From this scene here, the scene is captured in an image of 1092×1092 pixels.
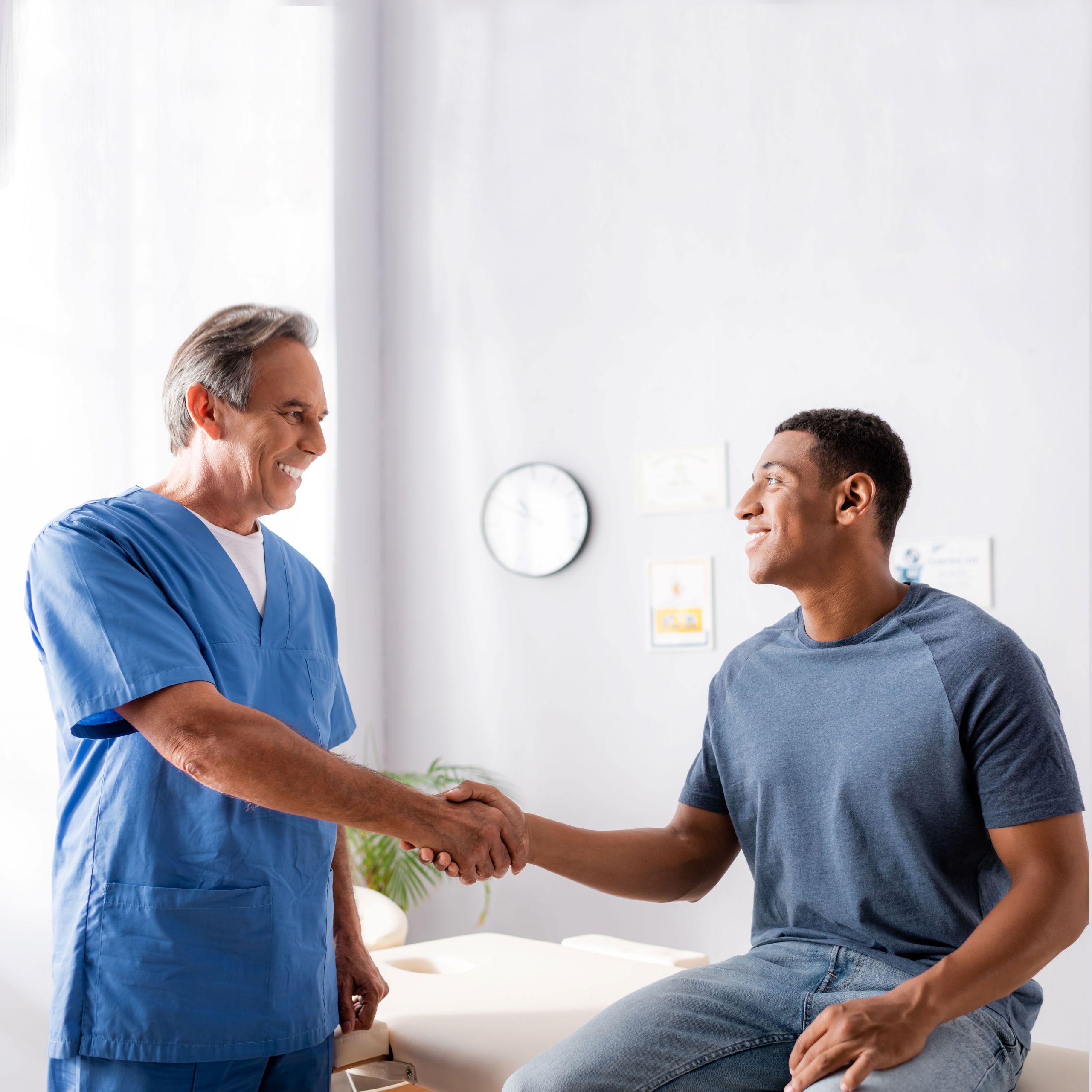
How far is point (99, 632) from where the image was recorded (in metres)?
1.41

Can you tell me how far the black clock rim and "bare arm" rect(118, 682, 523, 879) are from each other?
2094 mm

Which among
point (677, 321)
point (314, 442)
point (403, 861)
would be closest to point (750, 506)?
point (314, 442)

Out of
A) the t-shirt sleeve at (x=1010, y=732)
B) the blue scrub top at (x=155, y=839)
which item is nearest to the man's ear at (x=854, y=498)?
the t-shirt sleeve at (x=1010, y=732)

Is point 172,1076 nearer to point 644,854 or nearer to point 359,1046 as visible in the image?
point 359,1046

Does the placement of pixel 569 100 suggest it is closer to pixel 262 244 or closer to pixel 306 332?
pixel 262 244

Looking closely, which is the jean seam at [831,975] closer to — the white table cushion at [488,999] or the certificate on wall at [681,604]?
the white table cushion at [488,999]

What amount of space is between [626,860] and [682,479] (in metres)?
1.85

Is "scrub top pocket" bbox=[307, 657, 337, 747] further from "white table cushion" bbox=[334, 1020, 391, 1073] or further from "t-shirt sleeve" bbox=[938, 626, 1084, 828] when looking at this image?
"t-shirt sleeve" bbox=[938, 626, 1084, 828]

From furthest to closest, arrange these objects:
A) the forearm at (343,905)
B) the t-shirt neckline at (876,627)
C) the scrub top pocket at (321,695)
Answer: the forearm at (343,905), the scrub top pocket at (321,695), the t-shirt neckline at (876,627)

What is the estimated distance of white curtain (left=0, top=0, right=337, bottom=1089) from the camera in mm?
2574

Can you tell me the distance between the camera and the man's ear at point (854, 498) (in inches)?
65.8

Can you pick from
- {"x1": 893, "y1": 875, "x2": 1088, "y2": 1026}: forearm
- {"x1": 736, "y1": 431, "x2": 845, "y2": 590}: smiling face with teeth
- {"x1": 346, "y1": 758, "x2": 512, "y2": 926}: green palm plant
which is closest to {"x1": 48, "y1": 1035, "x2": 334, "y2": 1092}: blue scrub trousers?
{"x1": 893, "y1": 875, "x2": 1088, "y2": 1026}: forearm

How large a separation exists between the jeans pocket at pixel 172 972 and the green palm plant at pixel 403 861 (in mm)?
1762

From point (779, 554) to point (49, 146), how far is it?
206 centimetres
